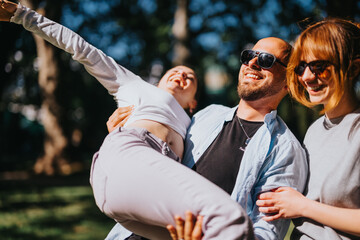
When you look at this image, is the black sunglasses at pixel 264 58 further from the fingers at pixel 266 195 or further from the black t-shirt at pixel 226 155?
the fingers at pixel 266 195

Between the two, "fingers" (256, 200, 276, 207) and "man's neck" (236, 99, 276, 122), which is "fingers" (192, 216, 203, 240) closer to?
"fingers" (256, 200, 276, 207)

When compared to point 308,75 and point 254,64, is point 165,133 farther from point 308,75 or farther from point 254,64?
point 308,75

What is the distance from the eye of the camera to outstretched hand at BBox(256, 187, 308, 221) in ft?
7.27

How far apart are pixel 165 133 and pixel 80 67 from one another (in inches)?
814

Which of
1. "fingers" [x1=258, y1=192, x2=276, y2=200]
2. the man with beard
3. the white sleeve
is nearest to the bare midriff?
the man with beard

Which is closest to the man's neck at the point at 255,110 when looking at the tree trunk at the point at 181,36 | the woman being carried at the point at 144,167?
the woman being carried at the point at 144,167

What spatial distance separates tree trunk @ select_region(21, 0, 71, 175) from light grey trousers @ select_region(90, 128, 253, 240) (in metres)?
12.8

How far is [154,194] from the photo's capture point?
197 cm

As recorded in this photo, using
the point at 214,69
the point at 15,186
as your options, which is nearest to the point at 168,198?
the point at 15,186

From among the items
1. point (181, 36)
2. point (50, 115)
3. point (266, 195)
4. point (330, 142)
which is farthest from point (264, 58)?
point (50, 115)

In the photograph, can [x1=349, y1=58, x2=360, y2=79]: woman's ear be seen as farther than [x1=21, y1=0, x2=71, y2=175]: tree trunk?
No

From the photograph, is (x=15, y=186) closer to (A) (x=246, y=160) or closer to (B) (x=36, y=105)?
(A) (x=246, y=160)

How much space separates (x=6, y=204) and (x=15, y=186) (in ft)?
10.0

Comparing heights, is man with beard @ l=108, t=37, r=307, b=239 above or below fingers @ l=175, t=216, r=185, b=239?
above
